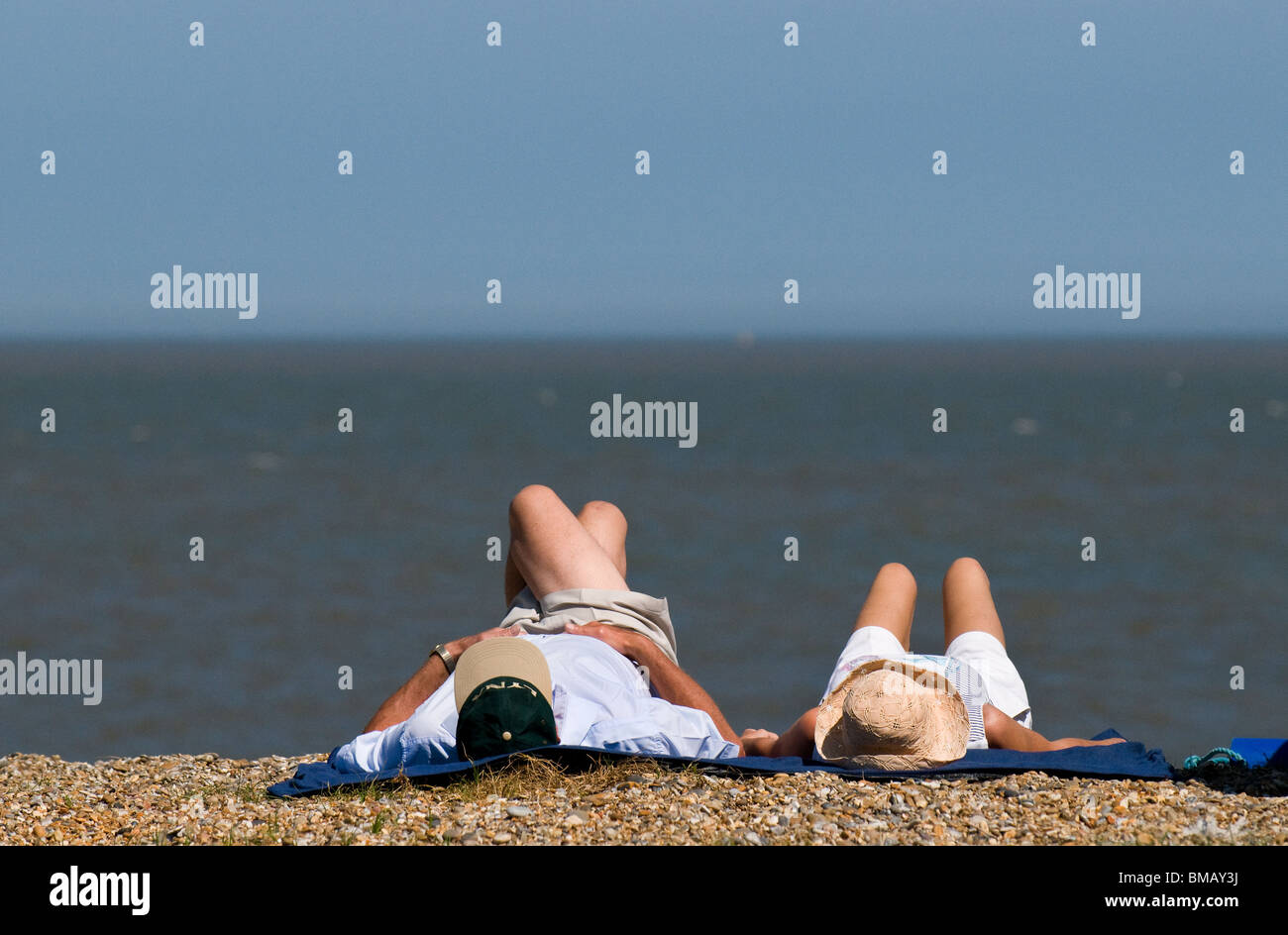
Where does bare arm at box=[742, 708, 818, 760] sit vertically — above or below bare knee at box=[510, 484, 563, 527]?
below

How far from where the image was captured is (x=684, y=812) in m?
5.32

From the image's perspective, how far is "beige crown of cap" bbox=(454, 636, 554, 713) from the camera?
235 inches

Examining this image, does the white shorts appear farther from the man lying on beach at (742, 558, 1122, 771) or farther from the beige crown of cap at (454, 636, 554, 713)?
the beige crown of cap at (454, 636, 554, 713)

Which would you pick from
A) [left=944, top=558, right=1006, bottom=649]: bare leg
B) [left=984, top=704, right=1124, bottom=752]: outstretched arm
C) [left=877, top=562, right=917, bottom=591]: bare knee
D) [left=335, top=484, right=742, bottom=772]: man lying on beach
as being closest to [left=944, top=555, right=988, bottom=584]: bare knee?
[left=944, top=558, right=1006, bottom=649]: bare leg

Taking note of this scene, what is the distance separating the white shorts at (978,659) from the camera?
22.9ft

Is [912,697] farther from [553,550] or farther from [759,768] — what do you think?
[553,550]

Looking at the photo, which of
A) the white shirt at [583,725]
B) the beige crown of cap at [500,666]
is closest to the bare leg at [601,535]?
the white shirt at [583,725]

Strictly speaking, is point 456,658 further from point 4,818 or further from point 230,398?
point 230,398

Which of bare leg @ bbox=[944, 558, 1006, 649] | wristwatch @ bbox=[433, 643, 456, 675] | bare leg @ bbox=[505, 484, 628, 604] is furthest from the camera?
bare leg @ bbox=[944, 558, 1006, 649]

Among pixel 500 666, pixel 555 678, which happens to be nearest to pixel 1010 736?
pixel 555 678

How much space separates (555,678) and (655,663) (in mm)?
743
